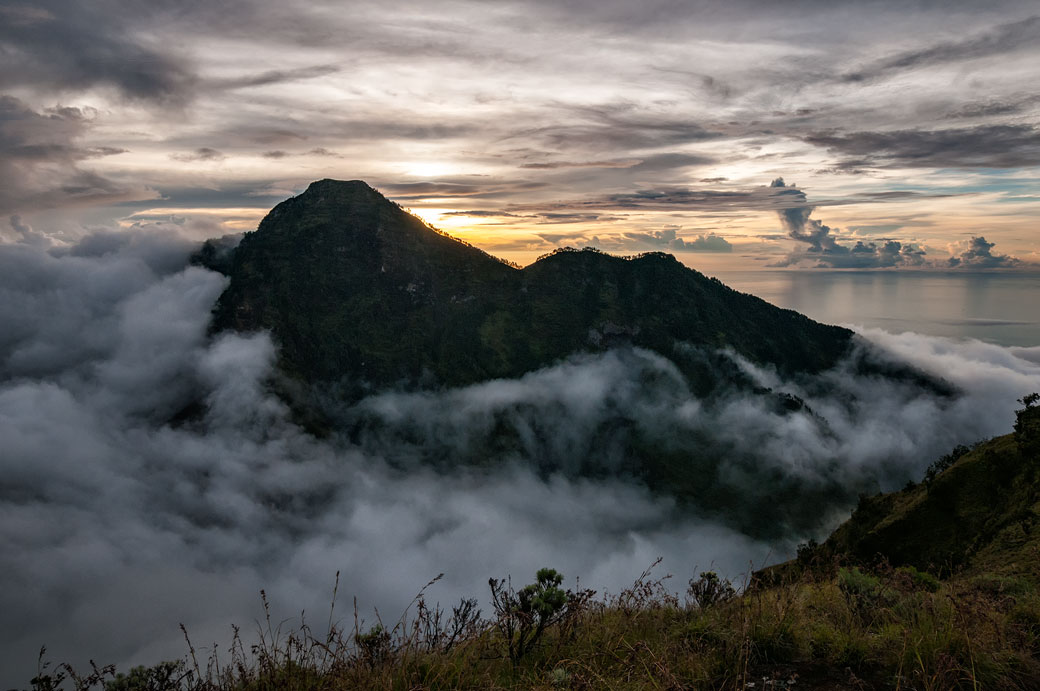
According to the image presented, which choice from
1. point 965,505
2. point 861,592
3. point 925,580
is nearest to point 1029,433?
point 965,505

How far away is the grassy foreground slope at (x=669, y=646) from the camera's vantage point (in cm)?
520

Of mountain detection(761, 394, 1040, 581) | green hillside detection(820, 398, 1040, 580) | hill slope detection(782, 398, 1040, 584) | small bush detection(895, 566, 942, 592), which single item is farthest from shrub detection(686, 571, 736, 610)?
green hillside detection(820, 398, 1040, 580)

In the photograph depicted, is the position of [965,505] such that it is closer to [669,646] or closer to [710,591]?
[710,591]

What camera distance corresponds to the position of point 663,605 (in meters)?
8.35

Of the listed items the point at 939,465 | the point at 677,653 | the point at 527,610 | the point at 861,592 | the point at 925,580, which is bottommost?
the point at 939,465

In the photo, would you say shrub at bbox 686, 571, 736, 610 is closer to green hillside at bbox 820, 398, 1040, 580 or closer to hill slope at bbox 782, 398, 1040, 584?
hill slope at bbox 782, 398, 1040, 584

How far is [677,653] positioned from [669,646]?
109 mm

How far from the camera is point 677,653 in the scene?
5992 mm

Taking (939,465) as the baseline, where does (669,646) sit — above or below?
above

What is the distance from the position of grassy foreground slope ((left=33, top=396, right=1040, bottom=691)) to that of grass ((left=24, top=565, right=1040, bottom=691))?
0.07 ft

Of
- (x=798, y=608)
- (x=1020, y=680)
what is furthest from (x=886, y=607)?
(x=1020, y=680)

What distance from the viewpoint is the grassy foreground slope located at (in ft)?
17.1

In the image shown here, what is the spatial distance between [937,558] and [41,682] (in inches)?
1452

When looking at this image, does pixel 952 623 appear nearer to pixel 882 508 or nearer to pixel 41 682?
pixel 41 682
